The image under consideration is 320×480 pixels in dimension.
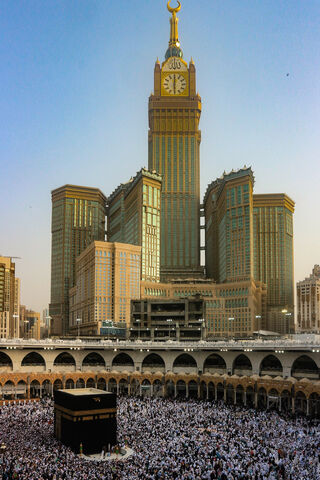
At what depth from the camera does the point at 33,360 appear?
83.2 metres

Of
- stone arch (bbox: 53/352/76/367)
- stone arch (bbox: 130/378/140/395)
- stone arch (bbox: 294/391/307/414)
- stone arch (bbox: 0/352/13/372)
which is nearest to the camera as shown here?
stone arch (bbox: 294/391/307/414)

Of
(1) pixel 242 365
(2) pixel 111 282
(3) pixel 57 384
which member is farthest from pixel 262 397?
(2) pixel 111 282

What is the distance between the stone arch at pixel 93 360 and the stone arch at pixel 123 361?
198 cm

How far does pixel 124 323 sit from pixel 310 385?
99.2 metres

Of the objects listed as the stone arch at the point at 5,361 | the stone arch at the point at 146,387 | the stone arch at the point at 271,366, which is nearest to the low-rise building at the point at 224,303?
the stone arch at the point at 146,387

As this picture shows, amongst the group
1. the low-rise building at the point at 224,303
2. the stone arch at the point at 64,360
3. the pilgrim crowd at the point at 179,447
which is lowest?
the pilgrim crowd at the point at 179,447

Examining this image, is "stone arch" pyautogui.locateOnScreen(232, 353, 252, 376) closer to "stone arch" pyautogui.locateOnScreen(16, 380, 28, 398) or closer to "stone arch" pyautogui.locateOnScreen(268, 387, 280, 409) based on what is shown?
"stone arch" pyautogui.locateOnScreen(268, 387, 280, 409)

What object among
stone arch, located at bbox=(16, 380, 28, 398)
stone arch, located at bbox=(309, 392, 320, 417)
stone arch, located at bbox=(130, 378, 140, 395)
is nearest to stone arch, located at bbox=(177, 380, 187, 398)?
stone arch, located at bbox=(130, 378, 140, 395)

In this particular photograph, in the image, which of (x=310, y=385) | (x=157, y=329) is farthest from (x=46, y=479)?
(x=157, y=329)

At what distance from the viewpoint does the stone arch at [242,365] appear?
78062mm

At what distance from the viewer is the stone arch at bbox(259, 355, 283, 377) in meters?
74.5

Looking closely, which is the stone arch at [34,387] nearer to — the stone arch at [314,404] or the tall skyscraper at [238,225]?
the stone arch at [314,404]

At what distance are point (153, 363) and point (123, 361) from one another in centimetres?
505

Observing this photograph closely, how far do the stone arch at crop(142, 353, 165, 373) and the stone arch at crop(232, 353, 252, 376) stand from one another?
1231 centimetres
